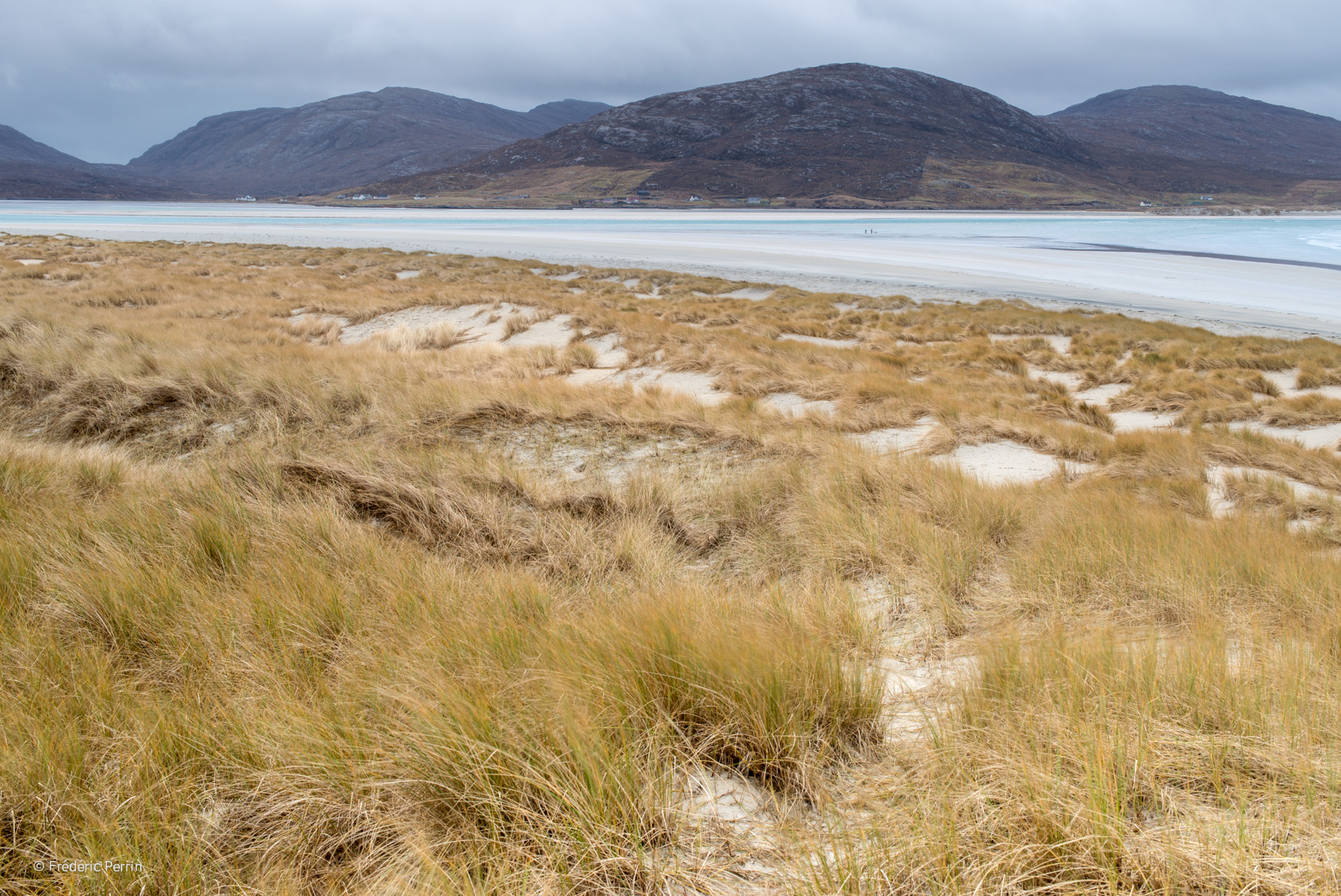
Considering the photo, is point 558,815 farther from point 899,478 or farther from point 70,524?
point 899,478

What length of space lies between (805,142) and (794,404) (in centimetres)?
16831

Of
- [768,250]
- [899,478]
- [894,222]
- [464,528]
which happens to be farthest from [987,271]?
[894,222]

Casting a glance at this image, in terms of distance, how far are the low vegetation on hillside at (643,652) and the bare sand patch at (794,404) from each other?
116 centimetres

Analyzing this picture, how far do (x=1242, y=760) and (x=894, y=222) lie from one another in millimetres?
84734

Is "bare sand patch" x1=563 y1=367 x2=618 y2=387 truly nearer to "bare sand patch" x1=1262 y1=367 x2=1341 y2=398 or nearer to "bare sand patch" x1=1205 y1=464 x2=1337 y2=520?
"bare sand patch" x1=1205 y1=464 x2=1337 y2=520

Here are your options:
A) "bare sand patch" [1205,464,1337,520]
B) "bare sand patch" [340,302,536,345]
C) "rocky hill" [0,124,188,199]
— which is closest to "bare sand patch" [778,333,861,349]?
"bare sand patch" [340,302,536,345]

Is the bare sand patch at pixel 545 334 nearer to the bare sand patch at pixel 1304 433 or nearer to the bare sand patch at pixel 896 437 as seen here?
the bare sand patch at pixel 896 437

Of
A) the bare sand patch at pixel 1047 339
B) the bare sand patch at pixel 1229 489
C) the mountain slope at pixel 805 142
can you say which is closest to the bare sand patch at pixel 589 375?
the bare sand patch at pixel 1229 489

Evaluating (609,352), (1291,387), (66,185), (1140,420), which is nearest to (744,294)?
(609,352)

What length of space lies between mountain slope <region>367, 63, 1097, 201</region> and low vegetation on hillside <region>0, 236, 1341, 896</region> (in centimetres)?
13355

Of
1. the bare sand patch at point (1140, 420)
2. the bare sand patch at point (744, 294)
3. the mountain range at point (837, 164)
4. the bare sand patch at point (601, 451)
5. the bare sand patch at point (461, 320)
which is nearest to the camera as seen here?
the bare sand patch at point (601, 451)

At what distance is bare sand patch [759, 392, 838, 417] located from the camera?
315 inches

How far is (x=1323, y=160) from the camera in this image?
193000 mm

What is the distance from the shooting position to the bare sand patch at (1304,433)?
27.5 feet
